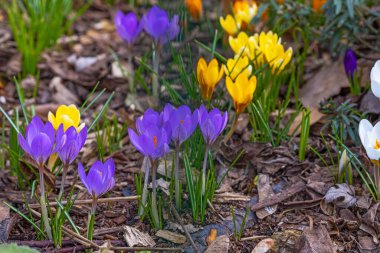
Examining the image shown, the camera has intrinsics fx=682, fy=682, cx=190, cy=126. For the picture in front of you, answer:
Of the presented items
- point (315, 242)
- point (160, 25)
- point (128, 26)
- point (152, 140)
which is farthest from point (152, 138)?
point (128, 26)

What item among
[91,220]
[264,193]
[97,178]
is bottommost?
[264,193]

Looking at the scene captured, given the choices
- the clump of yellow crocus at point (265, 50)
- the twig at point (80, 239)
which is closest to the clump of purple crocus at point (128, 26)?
the clump of yellow crocus at point (265, 50)

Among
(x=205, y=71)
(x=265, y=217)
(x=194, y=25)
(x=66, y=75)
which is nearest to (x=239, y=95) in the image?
(x=205, y=71)

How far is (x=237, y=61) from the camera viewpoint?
2346mm

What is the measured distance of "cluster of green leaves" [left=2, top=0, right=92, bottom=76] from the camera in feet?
10.7

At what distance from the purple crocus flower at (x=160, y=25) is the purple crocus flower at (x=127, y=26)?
0.13 metres

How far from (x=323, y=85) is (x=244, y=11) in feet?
1.54

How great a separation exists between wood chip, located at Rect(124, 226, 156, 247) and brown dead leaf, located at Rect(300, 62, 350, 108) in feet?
3.37

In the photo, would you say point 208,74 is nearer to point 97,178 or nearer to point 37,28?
point 97,178

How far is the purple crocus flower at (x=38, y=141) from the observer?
1899mm

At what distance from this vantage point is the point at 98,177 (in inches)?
76.0

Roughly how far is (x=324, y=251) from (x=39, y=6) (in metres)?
2.10

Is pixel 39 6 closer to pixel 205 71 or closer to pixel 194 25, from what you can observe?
pixel 194 25

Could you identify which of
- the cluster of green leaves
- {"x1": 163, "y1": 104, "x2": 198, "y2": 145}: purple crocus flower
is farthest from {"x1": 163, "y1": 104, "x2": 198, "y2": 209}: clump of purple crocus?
the cluster of green leaves
